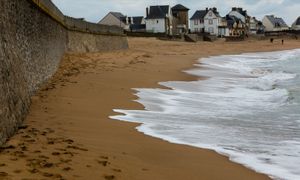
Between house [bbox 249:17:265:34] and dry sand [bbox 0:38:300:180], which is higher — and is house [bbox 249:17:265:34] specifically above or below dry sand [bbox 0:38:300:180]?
above

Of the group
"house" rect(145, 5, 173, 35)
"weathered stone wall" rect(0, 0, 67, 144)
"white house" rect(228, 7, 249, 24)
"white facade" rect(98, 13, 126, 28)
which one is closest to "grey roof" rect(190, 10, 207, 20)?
"white house" rect(228, 7, 249, 24)

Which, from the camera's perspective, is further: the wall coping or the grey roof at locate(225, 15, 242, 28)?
the grey roof at locate(225, 15, 242, 28)

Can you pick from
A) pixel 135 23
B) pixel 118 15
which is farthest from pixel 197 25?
pixel 118 15

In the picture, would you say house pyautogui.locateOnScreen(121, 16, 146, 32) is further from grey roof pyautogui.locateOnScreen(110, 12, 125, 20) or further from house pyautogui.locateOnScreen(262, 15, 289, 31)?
house pyautogui.locateOnScreen(262, 15, 289, 31)

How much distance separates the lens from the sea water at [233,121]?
697 cm

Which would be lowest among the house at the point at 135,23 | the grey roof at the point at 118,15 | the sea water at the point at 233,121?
the sea water at the point at 233,121

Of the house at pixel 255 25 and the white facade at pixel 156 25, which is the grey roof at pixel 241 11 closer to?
the house at pixel 255 25

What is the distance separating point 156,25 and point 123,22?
723 centimetres

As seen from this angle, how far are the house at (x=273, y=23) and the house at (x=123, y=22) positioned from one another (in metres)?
52.0

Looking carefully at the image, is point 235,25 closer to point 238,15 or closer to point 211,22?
point 238,15

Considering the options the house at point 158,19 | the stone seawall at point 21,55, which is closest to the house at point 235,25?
the house at point 158,19

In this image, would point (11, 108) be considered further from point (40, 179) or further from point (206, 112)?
point (206, 112)

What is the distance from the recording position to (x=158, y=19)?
89.9 metres

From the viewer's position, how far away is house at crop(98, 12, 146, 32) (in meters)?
93.1
